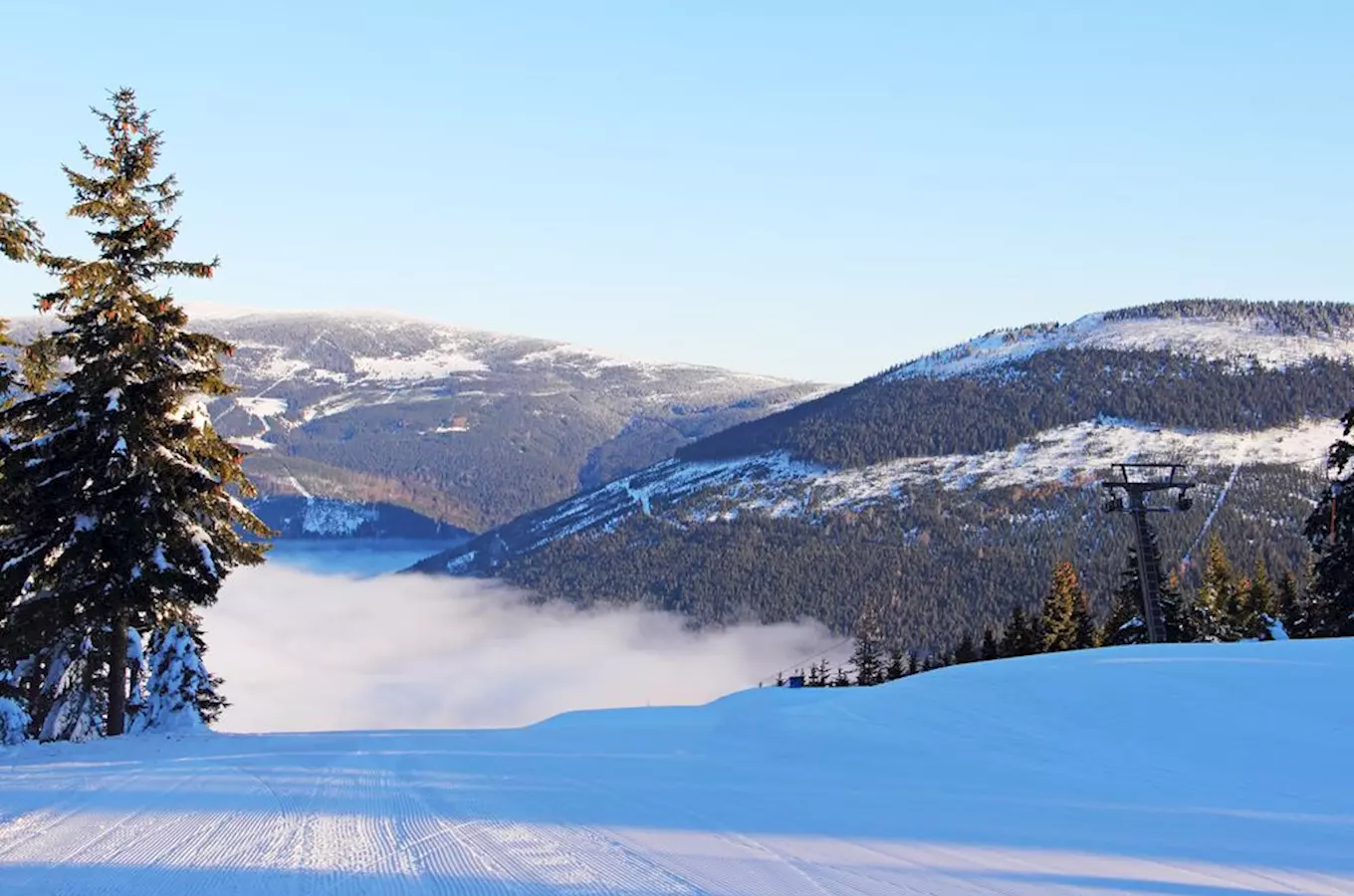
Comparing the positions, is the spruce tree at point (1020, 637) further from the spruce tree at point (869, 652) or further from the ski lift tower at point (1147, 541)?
the spruce tree at point (869, 652)

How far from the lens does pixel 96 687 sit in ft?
85.0

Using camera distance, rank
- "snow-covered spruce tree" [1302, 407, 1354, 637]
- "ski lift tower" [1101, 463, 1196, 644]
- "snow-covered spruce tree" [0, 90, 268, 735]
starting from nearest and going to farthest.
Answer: "snow-covered spruce tree" [0, 90, 268, 735] → "snow-covered spruce tree" [1302, 407, 1354, 637] → "ski lift tower" [1101, 463, 1196, 644]

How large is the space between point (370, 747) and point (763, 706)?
5969 millimetres

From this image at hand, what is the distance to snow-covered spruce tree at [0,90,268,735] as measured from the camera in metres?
21.2

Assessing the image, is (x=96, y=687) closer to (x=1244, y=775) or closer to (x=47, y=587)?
(x=47, y=587)

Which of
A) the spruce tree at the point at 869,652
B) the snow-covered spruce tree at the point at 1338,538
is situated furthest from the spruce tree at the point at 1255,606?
the spruce tree at the point at 869,652

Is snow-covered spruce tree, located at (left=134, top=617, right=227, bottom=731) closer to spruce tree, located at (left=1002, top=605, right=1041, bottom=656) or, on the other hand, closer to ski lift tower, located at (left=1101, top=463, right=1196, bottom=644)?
ski lift tower, located at (left=1101, top=463, right=1196, bottom=644)

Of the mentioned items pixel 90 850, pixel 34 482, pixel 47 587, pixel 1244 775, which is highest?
pixel 34 482

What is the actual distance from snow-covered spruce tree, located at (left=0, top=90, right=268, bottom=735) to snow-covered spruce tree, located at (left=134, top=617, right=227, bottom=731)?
1.95 ft

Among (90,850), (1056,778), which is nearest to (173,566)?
(90,850)

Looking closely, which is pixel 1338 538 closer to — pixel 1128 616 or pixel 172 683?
pixel 1128 616

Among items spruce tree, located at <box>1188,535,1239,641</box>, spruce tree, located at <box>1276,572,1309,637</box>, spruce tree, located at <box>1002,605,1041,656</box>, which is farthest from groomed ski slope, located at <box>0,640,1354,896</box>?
spruce tree, located at <box>1002,605,1041,656</box>

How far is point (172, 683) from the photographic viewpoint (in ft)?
73.5

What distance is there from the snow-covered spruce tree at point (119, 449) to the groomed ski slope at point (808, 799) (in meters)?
5.70
